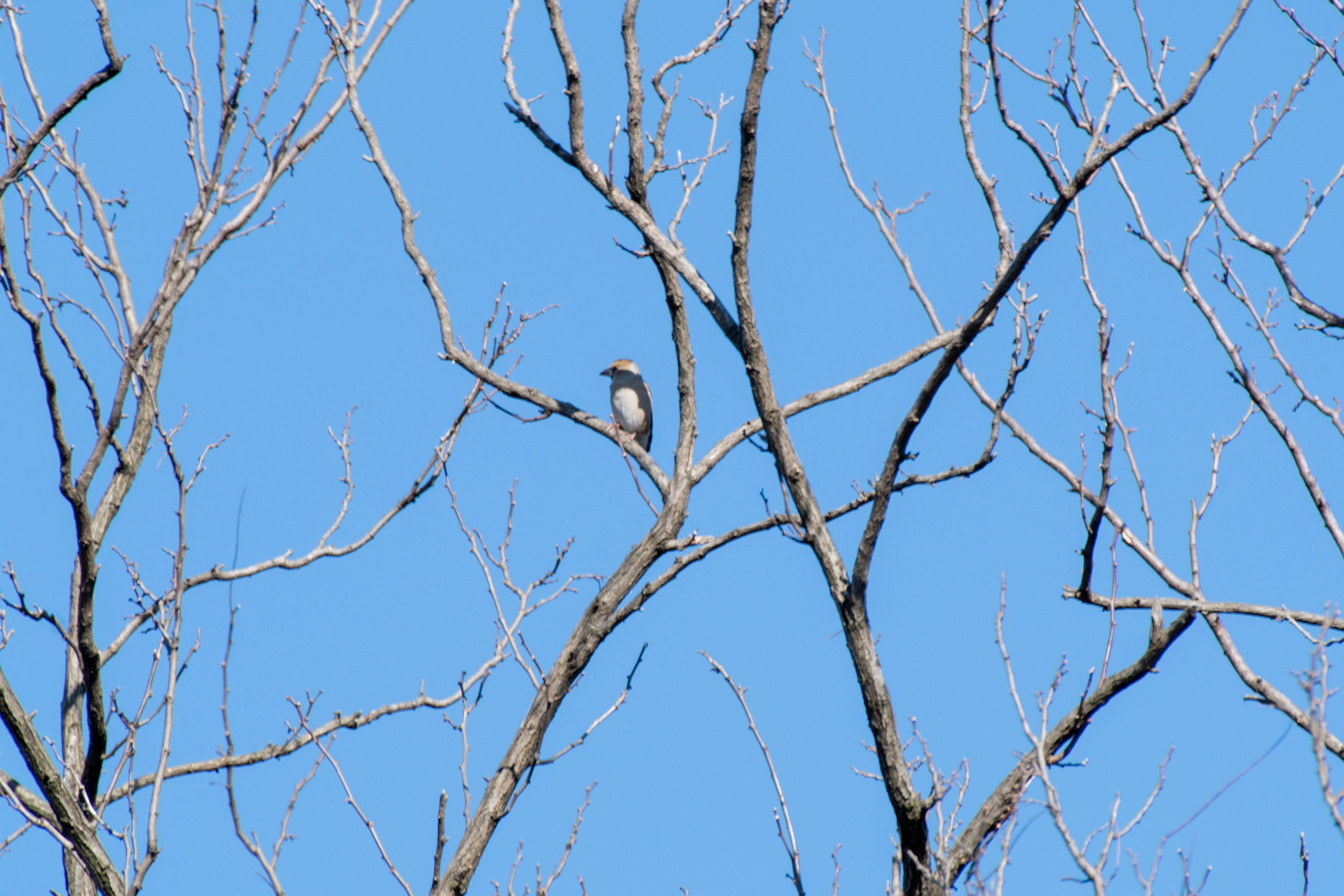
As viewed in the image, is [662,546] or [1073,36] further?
[662,546]

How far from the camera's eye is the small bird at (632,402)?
35.0ft

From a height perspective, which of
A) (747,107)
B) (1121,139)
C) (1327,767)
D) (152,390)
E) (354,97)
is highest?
(354,97)

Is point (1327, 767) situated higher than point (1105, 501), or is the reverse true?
point (1105, 501)

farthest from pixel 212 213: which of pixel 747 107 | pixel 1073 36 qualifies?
pixel 1073 36

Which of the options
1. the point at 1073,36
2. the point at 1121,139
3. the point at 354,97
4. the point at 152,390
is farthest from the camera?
the point at 354,97

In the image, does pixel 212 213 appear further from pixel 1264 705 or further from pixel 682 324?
pixel 1264 705

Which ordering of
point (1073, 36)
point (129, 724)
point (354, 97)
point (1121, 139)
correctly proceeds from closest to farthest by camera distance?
point (1121, 139) < point (129, 724) < point (1073, 36) < point (354, 97)

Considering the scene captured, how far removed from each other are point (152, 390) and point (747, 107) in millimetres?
3280

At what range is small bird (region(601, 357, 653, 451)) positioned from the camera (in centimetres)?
1066

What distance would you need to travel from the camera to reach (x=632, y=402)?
420 inches

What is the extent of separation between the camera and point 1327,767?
3.09 metres

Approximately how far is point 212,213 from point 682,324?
109 inches

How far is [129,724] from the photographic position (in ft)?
14.8

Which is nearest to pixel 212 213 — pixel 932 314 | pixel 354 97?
pixel 354 97
